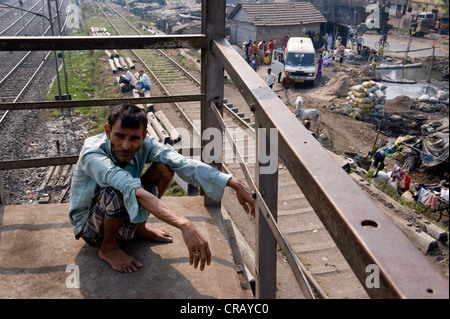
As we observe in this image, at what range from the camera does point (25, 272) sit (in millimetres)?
2490

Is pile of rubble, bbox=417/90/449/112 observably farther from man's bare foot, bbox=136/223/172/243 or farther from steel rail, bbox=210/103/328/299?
steel rail, bbox=210/103/328/299

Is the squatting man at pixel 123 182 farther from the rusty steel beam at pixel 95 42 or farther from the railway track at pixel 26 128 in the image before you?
the railway track at pixel 26 128

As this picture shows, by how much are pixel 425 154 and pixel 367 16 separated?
1081 inches

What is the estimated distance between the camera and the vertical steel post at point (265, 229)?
5.90 ft

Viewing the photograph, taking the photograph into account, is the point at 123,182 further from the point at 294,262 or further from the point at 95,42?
the point at 95,42

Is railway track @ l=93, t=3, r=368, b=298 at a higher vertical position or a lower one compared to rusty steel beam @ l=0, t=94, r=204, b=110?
lower

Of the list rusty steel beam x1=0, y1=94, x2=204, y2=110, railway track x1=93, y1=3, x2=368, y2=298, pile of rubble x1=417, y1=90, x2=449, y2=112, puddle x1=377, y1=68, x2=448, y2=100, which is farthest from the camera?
puddle x1=377, y1=68, x2=448, y2=100

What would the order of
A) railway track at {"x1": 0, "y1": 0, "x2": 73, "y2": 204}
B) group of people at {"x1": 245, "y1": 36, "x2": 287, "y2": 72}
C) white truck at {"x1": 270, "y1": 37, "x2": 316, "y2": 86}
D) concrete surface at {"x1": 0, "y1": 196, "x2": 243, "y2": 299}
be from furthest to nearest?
group of people at {"x1": 245, "y1": 36, "x2": 287, "y2": 72}, white truck at {"x1": 270, "y1": 37, "x2": 316, "y2": 86}, railway track at {"x1": 0, "y1": 0, "x2": 73, "y2": 204}, concrete surface at {"x1": 0, "y1": 196, "x2": 243, "y2": 299}

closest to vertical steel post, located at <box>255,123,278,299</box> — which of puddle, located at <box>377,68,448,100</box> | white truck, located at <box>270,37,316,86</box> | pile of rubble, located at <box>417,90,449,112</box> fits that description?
pile of rubble, located at <box>417,90,449,112</box>

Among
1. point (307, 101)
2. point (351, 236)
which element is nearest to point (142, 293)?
point (351, 236)

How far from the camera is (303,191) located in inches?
50.8

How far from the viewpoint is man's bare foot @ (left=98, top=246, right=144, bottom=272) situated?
2.44 metres

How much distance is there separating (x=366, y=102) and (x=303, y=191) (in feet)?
61.4
